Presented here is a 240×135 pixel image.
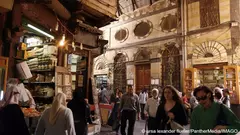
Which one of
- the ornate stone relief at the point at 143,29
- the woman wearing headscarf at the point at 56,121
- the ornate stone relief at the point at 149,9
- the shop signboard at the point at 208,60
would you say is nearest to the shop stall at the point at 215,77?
the shop signboard at the point at 208,60

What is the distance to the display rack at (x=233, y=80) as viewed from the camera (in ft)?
32.4

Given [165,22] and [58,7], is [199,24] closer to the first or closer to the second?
[165,22]

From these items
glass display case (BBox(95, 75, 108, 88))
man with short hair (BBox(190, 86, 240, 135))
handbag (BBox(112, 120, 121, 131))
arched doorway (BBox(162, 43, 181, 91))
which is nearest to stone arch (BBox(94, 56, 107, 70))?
glass display case (BBox(95, 75, 108, 88))

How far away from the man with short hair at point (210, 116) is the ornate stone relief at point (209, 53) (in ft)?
30.2

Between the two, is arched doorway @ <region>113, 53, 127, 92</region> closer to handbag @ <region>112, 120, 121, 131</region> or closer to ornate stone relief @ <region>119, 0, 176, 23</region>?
ornate stone relief @ <region>119, 0, 176, 23</region>

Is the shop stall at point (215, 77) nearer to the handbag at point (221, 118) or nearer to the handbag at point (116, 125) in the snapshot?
the handbag at point (116, 125)

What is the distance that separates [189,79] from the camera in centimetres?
1162

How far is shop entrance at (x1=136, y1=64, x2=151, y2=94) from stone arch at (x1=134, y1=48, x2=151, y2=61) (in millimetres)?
529

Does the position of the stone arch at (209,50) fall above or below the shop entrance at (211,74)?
above

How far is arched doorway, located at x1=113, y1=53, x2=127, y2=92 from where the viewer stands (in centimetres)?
1527

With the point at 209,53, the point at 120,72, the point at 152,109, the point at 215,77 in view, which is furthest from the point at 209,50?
the point at 152,109

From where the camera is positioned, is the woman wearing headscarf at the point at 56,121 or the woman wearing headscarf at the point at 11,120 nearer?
the woman wearing headscarf at the point at 11,120

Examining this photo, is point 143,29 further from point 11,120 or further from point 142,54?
point 11,120

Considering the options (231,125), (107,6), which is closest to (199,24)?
(107,6)
